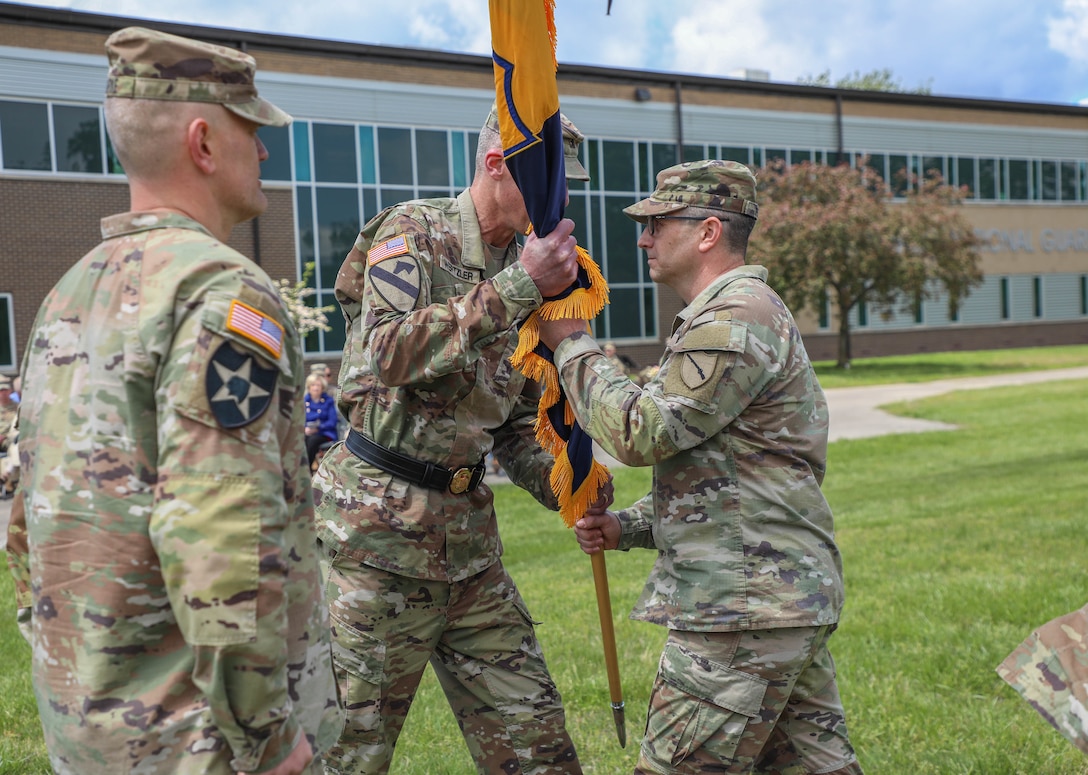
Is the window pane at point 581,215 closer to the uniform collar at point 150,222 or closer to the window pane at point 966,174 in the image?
the window pane at point 966,174

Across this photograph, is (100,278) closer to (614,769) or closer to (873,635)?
(614,769)

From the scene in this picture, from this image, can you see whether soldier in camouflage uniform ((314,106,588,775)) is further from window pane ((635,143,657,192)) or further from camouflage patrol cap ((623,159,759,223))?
window pane ((635,143,657,192))

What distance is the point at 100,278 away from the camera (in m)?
2.14

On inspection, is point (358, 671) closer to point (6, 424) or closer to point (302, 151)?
point (6, 424)

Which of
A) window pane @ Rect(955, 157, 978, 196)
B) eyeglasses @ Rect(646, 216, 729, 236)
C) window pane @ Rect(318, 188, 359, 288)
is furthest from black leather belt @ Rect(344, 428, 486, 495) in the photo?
window pane @ Rect(955, 157, 978, 196)

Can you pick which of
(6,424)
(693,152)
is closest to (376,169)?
(693,152)

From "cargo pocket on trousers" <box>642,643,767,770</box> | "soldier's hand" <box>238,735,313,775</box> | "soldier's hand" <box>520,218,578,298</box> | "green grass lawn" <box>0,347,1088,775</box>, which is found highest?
"soldier's hand" <box>520,218,578,298</box>

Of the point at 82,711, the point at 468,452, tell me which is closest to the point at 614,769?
the point at 468,452

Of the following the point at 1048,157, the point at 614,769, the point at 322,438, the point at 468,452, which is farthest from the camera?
the point at 1048,157

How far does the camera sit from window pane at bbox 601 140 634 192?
34500 millimetres

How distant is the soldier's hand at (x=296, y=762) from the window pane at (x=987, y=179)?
4635 centimetres

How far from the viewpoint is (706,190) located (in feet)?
10.9

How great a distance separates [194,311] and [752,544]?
5.92 feet

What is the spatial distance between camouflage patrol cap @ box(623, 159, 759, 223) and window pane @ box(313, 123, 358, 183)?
27334mm
